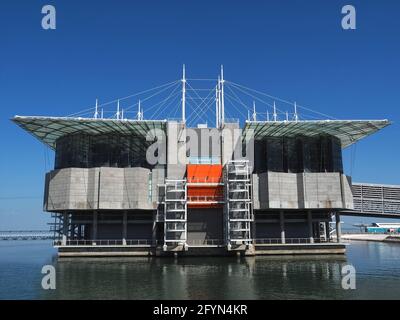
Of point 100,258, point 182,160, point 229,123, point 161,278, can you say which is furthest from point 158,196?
point 161,278

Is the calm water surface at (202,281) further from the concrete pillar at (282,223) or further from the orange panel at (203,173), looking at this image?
the orange panel at (203,173)

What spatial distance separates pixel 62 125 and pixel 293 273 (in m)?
55.8

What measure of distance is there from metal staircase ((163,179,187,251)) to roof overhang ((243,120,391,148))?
20118 millimetres

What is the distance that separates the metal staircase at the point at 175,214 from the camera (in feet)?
264

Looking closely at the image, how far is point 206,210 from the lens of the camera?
8825cm

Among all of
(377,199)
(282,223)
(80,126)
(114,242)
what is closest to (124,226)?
(114,242)

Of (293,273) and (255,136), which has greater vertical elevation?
(255,136)

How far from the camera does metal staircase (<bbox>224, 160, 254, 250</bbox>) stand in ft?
262

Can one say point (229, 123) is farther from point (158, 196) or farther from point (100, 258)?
point (100, 258)

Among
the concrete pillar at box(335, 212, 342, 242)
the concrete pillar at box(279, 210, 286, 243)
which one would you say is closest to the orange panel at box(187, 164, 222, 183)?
the concrete pillar at box(279, 210, 286, 243)

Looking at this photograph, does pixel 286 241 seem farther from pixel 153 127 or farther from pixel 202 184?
pixel 153 127

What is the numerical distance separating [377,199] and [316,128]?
80407 mm

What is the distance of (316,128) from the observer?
88312 mm

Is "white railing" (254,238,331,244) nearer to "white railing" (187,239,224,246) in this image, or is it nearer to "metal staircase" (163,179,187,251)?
"white railing" (187,239,224,246)
